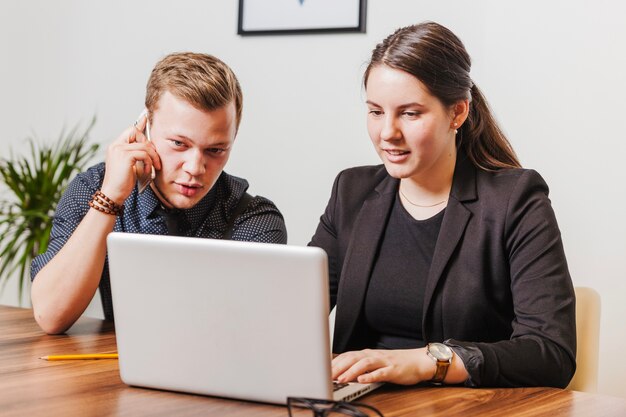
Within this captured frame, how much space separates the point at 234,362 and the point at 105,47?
102 inches

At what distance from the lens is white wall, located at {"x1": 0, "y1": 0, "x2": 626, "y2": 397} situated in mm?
2592

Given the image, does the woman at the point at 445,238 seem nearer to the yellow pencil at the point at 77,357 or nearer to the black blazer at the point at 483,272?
the black blazer at the point at 483,272

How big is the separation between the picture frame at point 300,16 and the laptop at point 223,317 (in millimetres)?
1835

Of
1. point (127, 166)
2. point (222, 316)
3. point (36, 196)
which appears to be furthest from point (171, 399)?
point (36, 196)

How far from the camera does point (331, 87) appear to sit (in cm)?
306

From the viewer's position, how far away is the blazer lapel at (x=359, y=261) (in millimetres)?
1898

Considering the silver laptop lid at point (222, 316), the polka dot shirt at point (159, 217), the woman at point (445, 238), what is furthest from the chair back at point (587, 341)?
the silver laptop lid at point (222, 316)

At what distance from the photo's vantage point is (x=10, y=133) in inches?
153

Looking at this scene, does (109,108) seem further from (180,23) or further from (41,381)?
(41,381)

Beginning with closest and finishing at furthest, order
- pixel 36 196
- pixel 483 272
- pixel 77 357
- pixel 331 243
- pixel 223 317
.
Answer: pixel 223 317 → pixel 77 357 → pixel 483 272 → pixel 331 243 → pixel 36 196

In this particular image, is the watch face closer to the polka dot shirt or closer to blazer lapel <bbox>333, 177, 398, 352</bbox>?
blazer lapel <bbox>333, 177, 398, 352</bbox>

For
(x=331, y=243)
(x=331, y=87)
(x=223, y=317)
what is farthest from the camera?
(x=331, y=87)

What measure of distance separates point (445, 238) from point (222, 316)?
2.25ft

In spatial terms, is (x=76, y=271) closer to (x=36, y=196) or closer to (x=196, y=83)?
(x=196, y=83)
